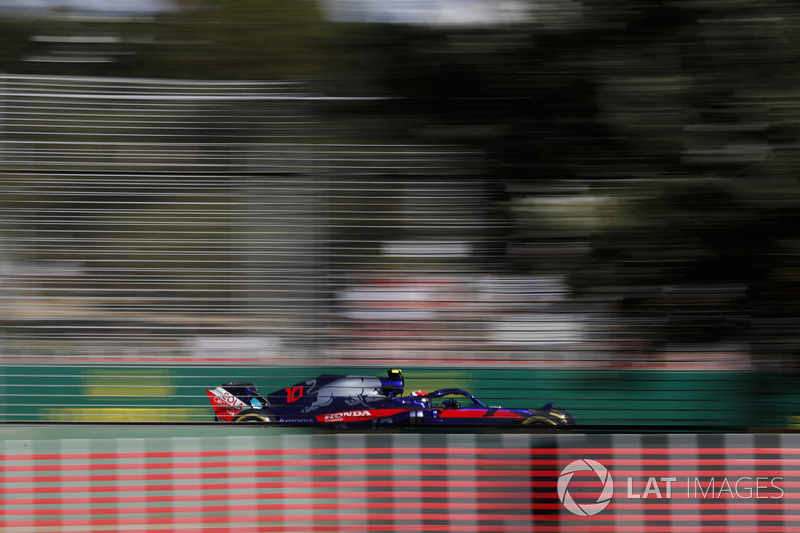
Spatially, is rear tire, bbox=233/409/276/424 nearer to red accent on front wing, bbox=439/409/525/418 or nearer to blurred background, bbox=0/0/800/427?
blurred background, bbox=0/0/800/427

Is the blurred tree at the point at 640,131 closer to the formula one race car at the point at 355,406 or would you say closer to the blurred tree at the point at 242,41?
the blurred tree at the point at 242,41

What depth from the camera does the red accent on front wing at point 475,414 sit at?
151 inches

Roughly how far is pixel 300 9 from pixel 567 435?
9.11 ft

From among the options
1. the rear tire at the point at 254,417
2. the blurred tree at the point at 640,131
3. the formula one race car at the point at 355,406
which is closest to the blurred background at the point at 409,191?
the blurred tree at the point at 640,131

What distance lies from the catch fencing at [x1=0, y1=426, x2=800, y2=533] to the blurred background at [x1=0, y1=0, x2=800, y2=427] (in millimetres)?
345

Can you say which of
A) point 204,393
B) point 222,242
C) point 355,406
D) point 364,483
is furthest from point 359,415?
point 222,242

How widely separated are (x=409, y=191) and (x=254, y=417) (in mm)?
1649

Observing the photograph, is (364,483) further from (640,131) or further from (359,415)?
(640,131)

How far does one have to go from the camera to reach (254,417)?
386 cm

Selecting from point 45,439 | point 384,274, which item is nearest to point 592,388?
point 384,274

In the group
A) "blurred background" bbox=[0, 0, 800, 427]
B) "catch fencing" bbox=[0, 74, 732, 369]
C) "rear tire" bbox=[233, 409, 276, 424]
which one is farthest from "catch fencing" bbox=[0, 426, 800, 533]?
"catch fencing" bbox=[0, 74, 732, 369]

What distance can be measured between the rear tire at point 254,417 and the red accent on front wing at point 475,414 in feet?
3.42

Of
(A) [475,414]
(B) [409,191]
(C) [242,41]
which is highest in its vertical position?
(C) [242,41]

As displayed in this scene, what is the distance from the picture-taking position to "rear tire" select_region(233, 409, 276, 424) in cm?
384
